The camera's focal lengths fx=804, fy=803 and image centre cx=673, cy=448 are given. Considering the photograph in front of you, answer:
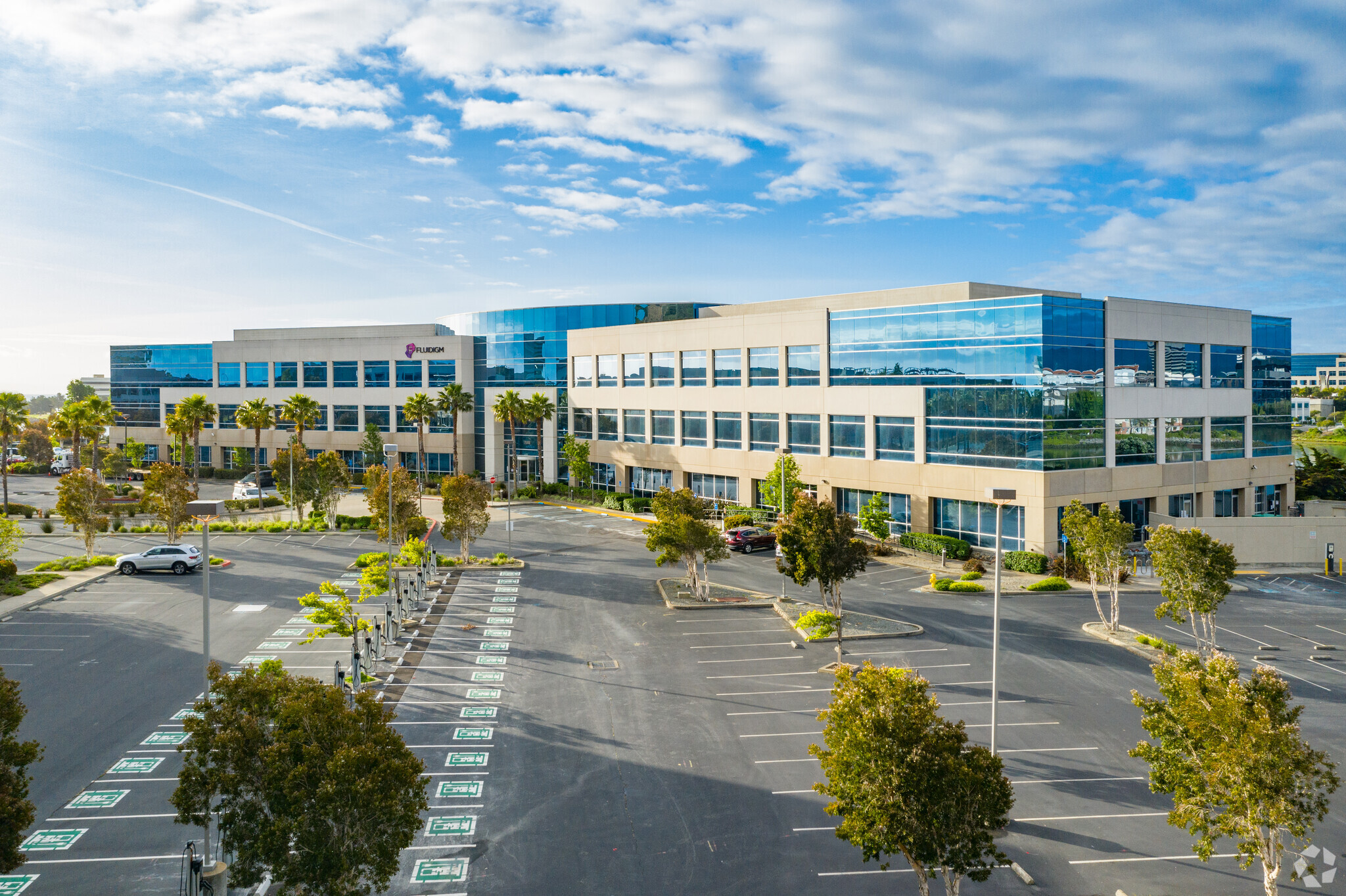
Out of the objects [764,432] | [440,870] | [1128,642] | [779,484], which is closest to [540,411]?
[764,432]

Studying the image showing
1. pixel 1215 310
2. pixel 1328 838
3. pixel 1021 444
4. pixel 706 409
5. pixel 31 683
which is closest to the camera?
pixel 1328 838

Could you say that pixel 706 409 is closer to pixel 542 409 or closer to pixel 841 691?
pixel 542 409

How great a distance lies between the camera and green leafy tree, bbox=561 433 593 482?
7662 cm

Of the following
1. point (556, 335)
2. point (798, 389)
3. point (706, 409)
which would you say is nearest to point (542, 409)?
point (556, 335)

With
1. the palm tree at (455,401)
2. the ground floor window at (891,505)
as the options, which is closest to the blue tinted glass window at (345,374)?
the palm tree at (455,401)

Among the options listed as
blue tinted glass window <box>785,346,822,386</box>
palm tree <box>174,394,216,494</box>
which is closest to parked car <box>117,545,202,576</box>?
palm tree <box>174,394,216,494</box>

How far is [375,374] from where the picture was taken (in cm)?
8869

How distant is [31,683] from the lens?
2683 cm

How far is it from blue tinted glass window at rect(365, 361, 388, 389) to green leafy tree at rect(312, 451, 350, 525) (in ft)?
103

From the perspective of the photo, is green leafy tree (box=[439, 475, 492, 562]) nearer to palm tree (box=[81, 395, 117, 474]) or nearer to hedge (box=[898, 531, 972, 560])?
hedge (box=[898, 531, 972, 560])

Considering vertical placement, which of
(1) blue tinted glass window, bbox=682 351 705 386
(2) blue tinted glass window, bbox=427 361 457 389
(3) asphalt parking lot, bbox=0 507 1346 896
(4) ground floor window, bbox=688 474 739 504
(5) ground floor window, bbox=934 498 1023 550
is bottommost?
(3) asphalt parking lot, bbox=0 507 1346 896

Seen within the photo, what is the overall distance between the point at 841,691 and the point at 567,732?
10.9 m

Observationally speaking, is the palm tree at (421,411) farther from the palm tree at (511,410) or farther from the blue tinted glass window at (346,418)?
the blue tinted glass window at (346,418)

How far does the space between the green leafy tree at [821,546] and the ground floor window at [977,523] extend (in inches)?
746
